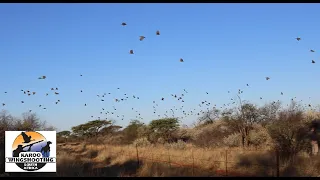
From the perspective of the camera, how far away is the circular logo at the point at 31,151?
11.0 meters

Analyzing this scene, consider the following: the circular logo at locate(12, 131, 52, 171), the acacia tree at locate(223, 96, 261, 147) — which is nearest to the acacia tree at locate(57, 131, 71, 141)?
the acacia tree at locate(223, 96, 261, 147)

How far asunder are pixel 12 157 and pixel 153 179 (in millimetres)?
5288

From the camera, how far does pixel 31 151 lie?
36.2ft

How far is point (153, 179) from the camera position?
45.4 ft

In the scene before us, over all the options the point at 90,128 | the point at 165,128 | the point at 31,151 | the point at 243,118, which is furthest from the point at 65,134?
the point at 31,151

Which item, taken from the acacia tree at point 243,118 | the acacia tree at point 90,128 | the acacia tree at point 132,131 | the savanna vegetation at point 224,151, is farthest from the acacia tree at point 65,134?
the acacia tree at point 243,118

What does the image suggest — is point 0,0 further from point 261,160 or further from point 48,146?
point 261,160

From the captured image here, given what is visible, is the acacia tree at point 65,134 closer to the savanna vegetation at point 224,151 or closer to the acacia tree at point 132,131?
the acacia tree at point 132,131

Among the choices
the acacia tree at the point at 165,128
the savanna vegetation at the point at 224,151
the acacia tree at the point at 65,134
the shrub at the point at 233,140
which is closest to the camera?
the savanna vegetation at the point at 224,151

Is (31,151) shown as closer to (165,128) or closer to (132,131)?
(165,128)

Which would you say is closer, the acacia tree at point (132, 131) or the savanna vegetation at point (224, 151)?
the savanna vegetation at point (224, 151)

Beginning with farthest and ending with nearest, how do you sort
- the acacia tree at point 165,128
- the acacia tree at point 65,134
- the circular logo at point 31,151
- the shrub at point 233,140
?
1. the acacia tree at point 65,134
2. the acacia tree at point 165,128
3. the shrub at point 233,140
4. the circular logo at point 31,151

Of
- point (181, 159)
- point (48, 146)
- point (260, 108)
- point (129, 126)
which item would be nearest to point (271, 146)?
point (181, 159)

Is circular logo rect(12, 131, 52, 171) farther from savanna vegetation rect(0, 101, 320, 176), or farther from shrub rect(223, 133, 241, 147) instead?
shrub rect(223, 133, 241, 147)
